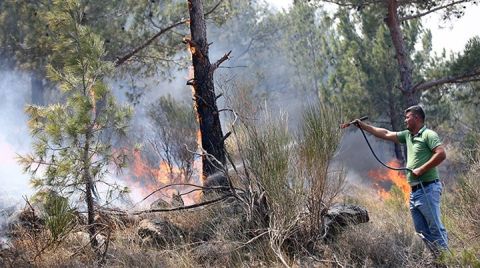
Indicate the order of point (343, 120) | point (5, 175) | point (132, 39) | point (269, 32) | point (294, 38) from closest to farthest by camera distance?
1. point (343, 120)
2. point (132, 39)
3. point (5, 175)
4. point (294, 38)
5. point (269, 32)

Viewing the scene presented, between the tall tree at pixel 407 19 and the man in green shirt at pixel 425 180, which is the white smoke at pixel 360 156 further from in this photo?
the man in green shirt at pixel 425 180

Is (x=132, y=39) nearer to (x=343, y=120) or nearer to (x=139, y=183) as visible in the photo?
(x=139, y=183)

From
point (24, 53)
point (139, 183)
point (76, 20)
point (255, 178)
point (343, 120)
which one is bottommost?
point (139, 183)

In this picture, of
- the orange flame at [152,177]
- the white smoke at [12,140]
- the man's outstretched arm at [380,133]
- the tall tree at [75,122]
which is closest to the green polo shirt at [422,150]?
the man's outstretched arm at [380,133]

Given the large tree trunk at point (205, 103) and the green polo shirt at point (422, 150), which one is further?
the large tree trunk at point (205, 103)

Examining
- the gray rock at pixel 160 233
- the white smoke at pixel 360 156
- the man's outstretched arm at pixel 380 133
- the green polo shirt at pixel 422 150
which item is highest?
the man's outstretched arm at pixel 380 133

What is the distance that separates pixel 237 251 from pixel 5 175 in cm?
1196

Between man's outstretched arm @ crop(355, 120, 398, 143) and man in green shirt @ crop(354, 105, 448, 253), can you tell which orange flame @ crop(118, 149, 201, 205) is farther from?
man in green shirt @ crop(354, 105, 448, 253)

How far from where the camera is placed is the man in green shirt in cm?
493

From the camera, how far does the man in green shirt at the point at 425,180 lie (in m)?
4.93

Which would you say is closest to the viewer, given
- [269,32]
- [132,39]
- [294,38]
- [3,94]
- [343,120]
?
[343,120]

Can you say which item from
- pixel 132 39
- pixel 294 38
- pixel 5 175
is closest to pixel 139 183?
pixel 5 175

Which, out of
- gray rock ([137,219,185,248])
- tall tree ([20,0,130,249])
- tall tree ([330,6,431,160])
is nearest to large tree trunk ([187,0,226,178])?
gray rock ([137,219,185,248])

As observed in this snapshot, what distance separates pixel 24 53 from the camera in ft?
44.7
